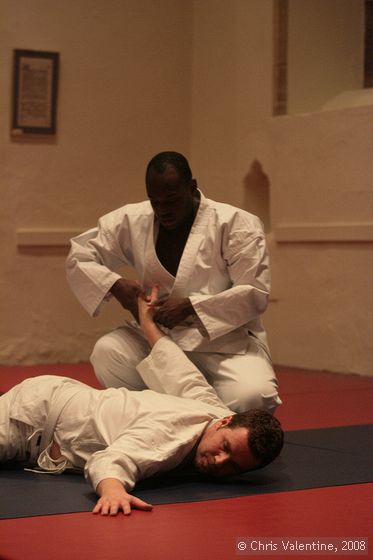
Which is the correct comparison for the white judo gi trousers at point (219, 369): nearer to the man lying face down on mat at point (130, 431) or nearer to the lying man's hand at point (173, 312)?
the lying man's hand at point (173, 312)

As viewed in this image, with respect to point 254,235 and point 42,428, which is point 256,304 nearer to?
point 254,235

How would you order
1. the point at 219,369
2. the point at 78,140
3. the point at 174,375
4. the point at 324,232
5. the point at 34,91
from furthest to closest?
the point at 78,140
the point at 34,91
the point at 324,232
the point at 219,369
the point at 174,375

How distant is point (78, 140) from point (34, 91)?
47 cm

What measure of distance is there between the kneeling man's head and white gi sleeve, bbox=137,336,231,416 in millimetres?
327

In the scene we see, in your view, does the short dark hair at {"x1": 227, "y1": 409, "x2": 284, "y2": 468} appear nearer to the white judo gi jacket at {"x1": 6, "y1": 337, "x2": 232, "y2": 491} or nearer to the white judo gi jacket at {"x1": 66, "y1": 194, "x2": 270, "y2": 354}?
the white judo gi jacket at {"x1": 6, "y1": 337, "x2": 232, "y2": 491}

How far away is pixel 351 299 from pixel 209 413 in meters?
3.48

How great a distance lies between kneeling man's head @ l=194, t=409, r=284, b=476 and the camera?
A: 9.77 feet

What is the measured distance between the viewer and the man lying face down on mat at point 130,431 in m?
2.92

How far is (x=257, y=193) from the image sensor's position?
7.46 m

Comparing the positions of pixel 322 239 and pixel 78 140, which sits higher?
pixel 78 140

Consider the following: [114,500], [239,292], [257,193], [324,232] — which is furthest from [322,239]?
[114,500]

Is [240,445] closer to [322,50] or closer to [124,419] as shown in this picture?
[124,419]

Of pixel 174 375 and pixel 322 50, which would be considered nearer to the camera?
pixel 174 375

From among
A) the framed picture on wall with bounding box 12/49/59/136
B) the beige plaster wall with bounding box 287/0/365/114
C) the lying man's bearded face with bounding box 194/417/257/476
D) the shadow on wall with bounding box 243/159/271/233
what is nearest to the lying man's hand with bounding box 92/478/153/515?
the lying man's bearded face with bounding box 194/417/257/476
